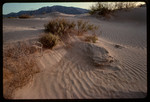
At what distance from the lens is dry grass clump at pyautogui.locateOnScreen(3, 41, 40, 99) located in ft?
7.03

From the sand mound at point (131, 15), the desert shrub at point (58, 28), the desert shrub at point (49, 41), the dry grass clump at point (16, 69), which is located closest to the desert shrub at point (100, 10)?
the sand mound at point (131, 15)

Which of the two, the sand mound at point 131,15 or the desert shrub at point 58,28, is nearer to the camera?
the desert shrub at point 58,28

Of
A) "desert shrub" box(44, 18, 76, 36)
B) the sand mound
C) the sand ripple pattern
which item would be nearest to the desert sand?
the sand ripple pattern

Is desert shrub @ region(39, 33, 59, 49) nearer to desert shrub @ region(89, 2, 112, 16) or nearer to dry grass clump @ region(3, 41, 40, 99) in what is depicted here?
dry grass clump @ region(3, 41, 40, 99)

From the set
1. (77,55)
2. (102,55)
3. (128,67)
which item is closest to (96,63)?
(102,55)

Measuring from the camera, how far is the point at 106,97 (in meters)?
2.32

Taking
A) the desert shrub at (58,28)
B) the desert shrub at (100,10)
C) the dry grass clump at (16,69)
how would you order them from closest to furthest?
the dry grass clump at (16,69) → the desert shrub at (58,28) → the desert shrub at (100,10)

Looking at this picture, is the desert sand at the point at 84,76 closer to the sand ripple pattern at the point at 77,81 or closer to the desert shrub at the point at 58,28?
the sand ripple pattern at the point at 77,81

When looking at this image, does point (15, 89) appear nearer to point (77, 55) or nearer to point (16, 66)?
point (16, 66)

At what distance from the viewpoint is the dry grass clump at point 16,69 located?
2144mm

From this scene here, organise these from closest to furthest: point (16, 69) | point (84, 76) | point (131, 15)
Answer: point (16, 69), point (84, 76), point (131, 15)

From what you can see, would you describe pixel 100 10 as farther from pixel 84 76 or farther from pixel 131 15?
pixel 84 76

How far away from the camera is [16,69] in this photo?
2.35 m

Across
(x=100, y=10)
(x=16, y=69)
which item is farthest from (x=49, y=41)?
(x=100, y=10)
